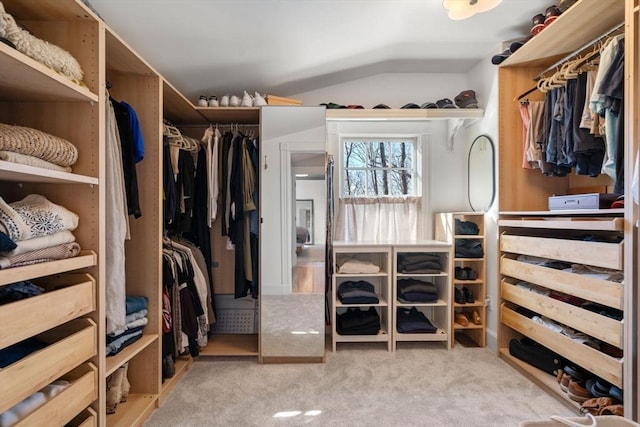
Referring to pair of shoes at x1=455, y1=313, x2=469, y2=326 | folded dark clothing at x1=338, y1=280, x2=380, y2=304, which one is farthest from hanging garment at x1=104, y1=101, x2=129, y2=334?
pair of shoes at x1=455, y1=313, x2=469, y2=326

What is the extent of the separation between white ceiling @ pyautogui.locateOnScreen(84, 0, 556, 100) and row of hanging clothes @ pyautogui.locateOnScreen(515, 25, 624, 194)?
1.78 feet

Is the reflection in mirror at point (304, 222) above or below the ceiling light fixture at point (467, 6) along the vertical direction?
below

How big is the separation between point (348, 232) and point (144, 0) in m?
2.26

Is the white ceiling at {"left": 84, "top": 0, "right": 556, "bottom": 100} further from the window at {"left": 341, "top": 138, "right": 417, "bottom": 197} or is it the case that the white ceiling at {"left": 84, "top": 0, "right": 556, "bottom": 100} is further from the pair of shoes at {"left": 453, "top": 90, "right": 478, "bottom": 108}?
the window at {"left": 341, "top": 138, "right": 417, "bottom": 197}

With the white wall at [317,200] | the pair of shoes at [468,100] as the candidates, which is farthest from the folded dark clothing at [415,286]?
the pair of shoes at [468,100]

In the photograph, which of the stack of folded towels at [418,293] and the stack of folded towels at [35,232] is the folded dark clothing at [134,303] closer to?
the stack of folded towels at [35,232]

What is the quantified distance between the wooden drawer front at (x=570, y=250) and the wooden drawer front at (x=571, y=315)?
26 centimetres

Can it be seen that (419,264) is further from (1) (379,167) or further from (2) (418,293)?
(1) (379,167)

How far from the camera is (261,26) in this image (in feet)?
6.63

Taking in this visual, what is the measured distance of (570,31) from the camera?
186 centimetres

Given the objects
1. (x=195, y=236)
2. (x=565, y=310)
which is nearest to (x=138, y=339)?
(x=195, y=236)

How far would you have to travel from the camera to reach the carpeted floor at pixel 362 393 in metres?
1.71

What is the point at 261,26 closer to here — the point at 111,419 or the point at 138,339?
the point at 138,339

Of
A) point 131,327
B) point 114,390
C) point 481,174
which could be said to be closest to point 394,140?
point 481,174
